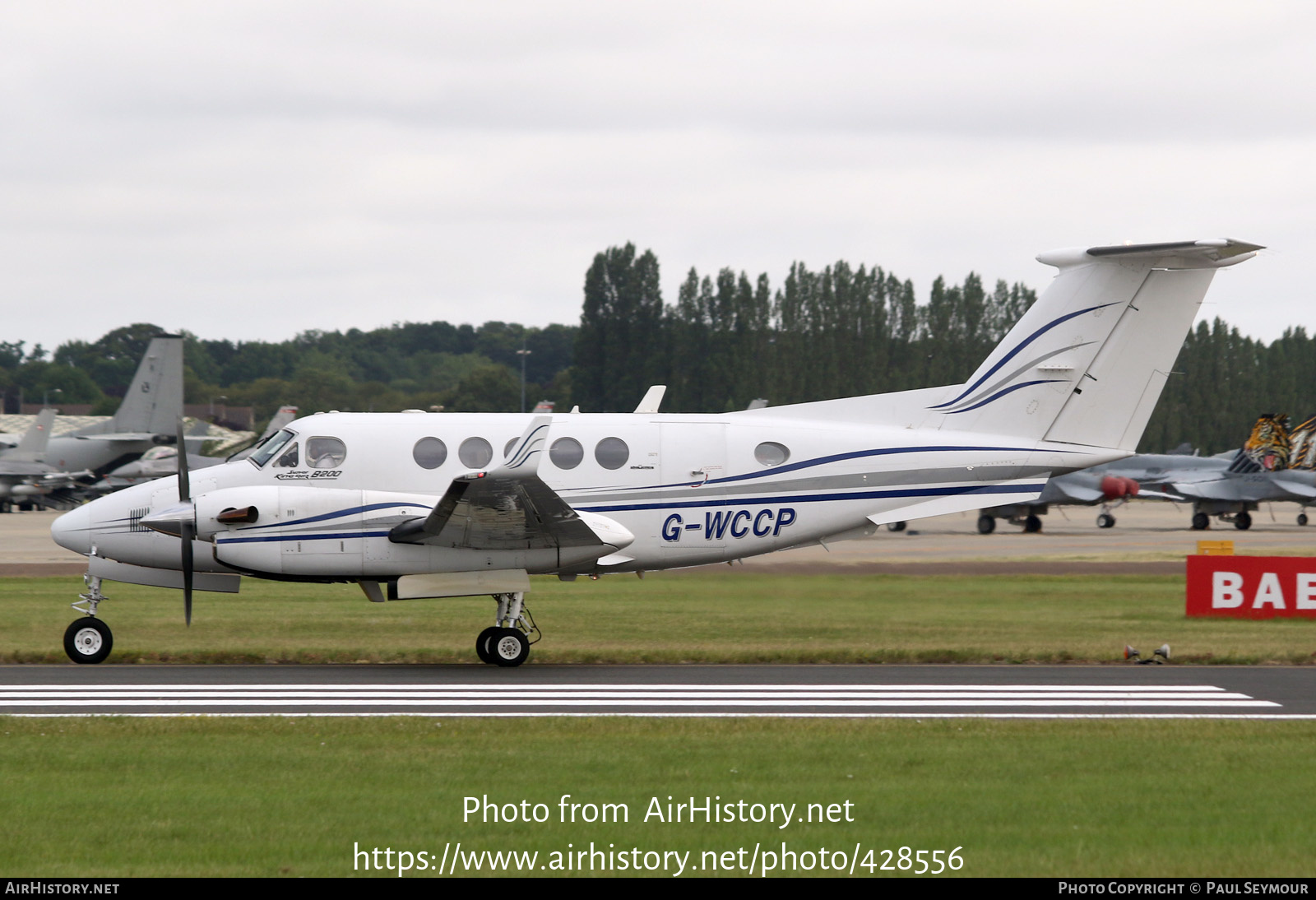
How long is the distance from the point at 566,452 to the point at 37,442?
53.1 metres

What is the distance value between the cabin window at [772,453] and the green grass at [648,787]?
4.97 m

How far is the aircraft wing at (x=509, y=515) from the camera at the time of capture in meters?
13.6

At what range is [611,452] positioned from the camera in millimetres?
15617

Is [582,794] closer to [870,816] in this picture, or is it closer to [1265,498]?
[870,816]

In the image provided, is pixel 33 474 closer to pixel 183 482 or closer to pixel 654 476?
→ pixel 183 482

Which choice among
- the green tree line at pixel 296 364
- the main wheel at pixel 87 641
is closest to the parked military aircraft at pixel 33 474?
the green tree line at pixel 296 364

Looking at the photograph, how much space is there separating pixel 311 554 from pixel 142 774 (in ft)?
19.3

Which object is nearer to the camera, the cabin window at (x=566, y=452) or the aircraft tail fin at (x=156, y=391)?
the cabin window at (x=566, y=452)

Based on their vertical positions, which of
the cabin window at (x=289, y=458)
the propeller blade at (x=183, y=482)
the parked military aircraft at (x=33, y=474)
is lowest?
the parked military aircraft at (x=33, y=474)

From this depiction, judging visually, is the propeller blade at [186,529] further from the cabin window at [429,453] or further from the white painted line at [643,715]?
the white painted line at [643,715]

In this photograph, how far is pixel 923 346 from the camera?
77.5 m

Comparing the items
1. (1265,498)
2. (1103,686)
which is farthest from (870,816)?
(1265,498)

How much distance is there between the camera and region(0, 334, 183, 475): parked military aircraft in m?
51.1

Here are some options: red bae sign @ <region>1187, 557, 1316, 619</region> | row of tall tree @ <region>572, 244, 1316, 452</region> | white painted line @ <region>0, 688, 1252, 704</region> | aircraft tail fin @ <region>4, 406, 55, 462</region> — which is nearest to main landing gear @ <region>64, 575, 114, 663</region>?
white painted line @ <region>0, 688, 1252, 704</region>
